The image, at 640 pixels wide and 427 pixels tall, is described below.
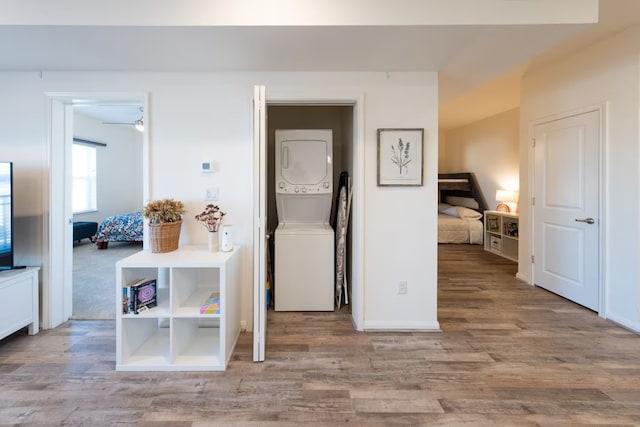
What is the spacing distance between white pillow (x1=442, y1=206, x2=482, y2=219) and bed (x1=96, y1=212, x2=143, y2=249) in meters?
6.23

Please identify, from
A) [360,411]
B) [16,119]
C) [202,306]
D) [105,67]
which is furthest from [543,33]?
[16,119]

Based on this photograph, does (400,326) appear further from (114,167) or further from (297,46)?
(114,167)

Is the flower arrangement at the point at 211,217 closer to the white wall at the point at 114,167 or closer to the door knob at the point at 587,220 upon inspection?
the door knob at the point at 587,220

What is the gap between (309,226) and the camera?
3324 millimetres

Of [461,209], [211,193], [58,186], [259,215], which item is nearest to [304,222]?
[211,193]

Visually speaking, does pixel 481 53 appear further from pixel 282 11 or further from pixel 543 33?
pixel 282 11

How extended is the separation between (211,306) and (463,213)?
5846 millimetres

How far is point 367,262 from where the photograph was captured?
273 centimetres

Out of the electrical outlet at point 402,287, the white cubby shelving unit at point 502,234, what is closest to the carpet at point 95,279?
the electrical outlet at point 402,287

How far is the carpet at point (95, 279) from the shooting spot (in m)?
3.13

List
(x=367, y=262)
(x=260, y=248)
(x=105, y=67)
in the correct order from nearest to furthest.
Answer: (x=260, y=248) → (x=105, y=67) → (x=367, y=262)

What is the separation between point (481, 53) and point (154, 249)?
2706 mm

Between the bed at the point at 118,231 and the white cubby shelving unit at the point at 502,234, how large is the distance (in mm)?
6373

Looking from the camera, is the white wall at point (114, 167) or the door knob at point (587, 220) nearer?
the door knob at point (587, 220)
